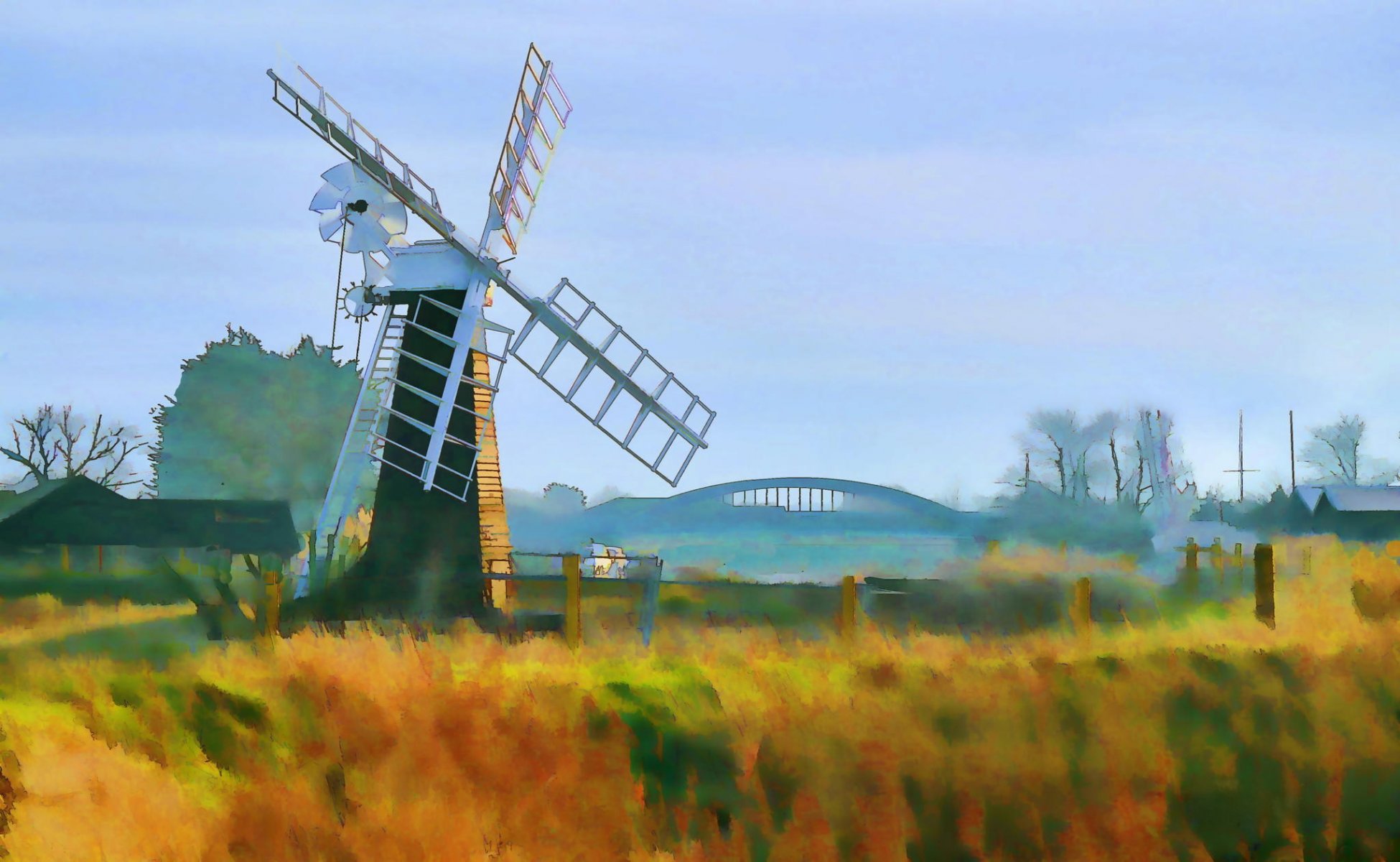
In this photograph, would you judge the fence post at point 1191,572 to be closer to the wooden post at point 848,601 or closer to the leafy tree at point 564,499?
the wooden post at point 848,601

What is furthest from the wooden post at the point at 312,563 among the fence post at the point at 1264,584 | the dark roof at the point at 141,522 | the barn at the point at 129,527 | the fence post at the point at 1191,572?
the dark roof at the point at 141,522

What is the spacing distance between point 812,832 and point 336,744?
11.1ft

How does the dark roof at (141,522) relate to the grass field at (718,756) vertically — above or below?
above

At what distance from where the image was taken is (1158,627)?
14.0 m

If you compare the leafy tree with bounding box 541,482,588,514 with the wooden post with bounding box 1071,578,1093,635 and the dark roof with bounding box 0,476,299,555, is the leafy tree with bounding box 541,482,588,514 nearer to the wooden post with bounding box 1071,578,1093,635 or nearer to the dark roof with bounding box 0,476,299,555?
the dark roof with bounding box 0,476,299,555

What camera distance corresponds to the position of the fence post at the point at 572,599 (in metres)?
14.9

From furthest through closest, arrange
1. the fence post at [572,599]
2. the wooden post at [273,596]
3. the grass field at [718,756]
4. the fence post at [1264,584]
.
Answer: the wooden post at [273,596] → the fence post at [572,599] → the fence post at [1264,584] → the grass field at [718,756]

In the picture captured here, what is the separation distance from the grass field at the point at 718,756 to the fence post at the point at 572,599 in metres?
3.36

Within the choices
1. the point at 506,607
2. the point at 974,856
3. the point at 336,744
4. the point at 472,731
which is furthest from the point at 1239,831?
the point at 506,607

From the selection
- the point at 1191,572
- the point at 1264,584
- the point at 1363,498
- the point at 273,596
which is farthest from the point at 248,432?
the point at 1363,498

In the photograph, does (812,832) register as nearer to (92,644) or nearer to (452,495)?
(452,495)

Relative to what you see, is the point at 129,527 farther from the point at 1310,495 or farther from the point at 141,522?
the point at 1310,495

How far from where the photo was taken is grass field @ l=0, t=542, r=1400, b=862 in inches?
314

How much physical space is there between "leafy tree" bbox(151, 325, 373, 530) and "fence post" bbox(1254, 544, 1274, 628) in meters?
34.4
